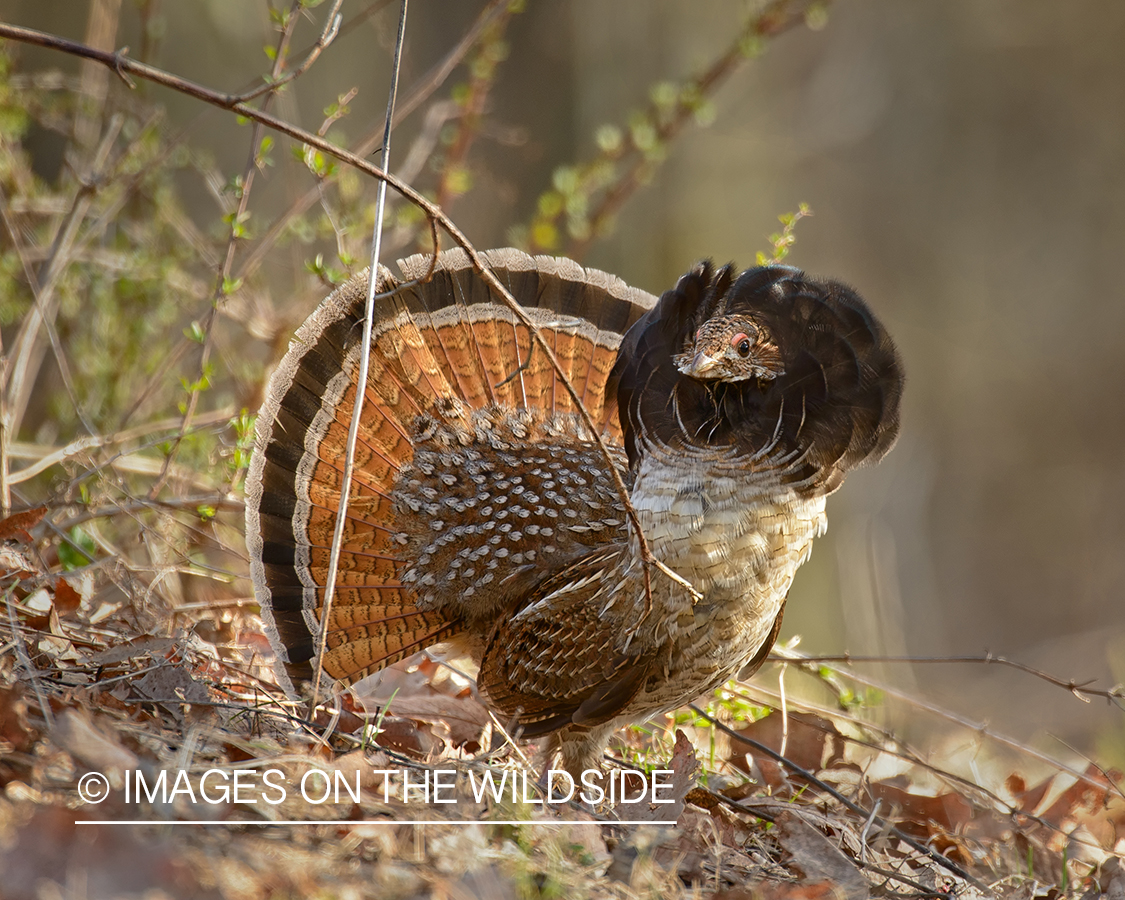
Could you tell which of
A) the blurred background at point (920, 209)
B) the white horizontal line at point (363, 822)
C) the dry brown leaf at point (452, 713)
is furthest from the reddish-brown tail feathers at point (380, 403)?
the blurred background at point (920, 209)

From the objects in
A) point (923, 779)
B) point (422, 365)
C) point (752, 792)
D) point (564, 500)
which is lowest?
point (923, 779)

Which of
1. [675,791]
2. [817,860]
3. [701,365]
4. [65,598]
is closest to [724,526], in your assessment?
[701,365]

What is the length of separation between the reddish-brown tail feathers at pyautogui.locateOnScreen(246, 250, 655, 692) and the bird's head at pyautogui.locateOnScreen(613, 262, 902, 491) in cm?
51

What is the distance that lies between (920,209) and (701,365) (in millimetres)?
10908

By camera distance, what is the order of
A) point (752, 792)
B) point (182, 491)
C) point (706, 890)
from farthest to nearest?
point (182, 491) < point (752, 792) < point (706, 890)

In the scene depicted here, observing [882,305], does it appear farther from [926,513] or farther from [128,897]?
[128,897]

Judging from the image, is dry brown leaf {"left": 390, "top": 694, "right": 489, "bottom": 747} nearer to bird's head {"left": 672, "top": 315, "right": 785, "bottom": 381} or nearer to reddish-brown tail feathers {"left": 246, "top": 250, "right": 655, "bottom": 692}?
reddish-brown tail feathers {"left": 246, "top": 250, "right": 655, "bottom": 692}

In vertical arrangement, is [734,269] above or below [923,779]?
above

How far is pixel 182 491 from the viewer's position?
4.68m

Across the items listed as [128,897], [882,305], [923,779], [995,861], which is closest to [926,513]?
[882,305]

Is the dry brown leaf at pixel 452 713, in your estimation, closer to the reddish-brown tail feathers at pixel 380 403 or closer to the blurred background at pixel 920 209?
the reddish-brown tail feathers at pixel 380 403

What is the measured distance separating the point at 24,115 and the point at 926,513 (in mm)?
10560

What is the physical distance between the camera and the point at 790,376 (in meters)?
3.18

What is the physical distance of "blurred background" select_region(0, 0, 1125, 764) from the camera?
30.5ft
